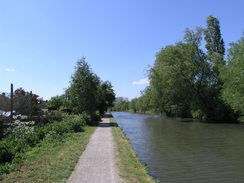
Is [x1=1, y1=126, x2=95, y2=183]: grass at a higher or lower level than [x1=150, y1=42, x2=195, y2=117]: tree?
lower

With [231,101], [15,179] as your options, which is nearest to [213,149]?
[15,179]

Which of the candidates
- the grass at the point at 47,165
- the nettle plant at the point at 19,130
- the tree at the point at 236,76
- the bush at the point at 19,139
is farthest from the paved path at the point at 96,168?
the tree at the point at 236,76

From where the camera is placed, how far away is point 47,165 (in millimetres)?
7957

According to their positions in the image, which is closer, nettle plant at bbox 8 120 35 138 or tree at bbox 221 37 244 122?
nettle plant at bbox 8 120 35 138

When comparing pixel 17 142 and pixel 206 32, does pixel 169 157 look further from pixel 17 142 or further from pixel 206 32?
pixel 206 32

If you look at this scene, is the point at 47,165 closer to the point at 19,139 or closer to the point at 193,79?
the point at 19,139

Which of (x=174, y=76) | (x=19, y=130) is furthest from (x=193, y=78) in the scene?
(x=19, y=130)

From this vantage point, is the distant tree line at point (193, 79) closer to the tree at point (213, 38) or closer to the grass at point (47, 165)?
the tree at point (213, 38)

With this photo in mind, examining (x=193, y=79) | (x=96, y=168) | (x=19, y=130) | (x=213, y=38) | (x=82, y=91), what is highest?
(x=213, y=38)

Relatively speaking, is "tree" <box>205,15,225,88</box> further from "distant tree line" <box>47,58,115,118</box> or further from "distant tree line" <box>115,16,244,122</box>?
"distant tree line" <box>47,58,115,118</box>

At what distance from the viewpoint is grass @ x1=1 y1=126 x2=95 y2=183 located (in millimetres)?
6535

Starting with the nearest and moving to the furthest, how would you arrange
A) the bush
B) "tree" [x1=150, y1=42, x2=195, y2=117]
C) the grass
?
the grass, the bush, "tree" [x1=150, y1=42, x2=195, y2=117]

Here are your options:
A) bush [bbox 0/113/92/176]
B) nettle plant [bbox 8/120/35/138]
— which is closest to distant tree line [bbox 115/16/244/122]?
bush [bbox 0/113/92/176]

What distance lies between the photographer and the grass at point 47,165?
654cm
